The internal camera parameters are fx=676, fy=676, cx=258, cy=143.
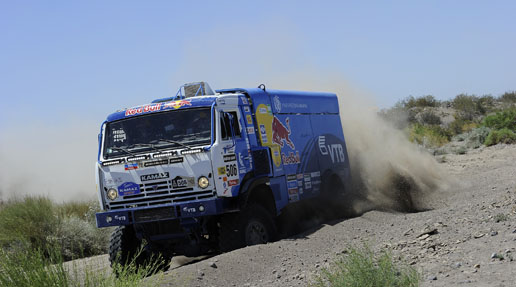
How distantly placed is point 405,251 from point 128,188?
5161 millimetres

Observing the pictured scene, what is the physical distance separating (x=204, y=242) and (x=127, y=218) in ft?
4.77

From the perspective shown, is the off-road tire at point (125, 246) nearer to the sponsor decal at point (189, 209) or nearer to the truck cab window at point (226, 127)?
the sponsor decal at point (189, 209)

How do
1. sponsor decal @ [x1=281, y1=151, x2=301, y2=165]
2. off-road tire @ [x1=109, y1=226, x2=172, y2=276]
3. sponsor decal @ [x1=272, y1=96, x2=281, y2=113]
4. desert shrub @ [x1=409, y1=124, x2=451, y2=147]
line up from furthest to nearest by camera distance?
desert shrub @ [x1=409, y1=124, x2=451, y2=147]
sponsor decal @ [x1=272, y1=96, x2=281, y2=113]
sponsor decal @ [x1=281, y1=151, x2=301, y2=165]
off-road tire @ [x1=109, y1=226, x2=172, y2=276]

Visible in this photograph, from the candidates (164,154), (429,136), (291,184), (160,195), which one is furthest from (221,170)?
(429,136)

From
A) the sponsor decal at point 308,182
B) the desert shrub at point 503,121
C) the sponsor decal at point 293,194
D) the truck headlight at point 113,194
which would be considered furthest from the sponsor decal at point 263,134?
the desert shrub at point 503,121

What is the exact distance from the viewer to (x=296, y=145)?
1500 centimetres

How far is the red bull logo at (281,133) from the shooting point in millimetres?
14109

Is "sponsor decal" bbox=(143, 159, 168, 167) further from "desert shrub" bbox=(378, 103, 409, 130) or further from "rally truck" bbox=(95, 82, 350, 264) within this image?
"desert shrub" bbox=(378, 103, 409, 130)

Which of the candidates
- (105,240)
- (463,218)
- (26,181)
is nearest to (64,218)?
(105,240)

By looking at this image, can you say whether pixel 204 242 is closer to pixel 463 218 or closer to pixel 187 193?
pixel 187 193

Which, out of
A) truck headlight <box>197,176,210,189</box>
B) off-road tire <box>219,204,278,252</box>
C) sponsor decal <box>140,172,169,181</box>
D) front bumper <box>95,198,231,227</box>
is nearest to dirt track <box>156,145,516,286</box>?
off-road tire <box>219,204,278,252</box>

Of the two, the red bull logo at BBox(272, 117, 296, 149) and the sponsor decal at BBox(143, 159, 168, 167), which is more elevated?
the red bull logo at BBox(272, 117, 296, 149)

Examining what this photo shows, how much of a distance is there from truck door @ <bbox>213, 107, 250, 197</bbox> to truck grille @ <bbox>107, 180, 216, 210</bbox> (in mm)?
311

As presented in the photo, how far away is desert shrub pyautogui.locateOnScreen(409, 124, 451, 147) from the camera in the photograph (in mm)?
38031
